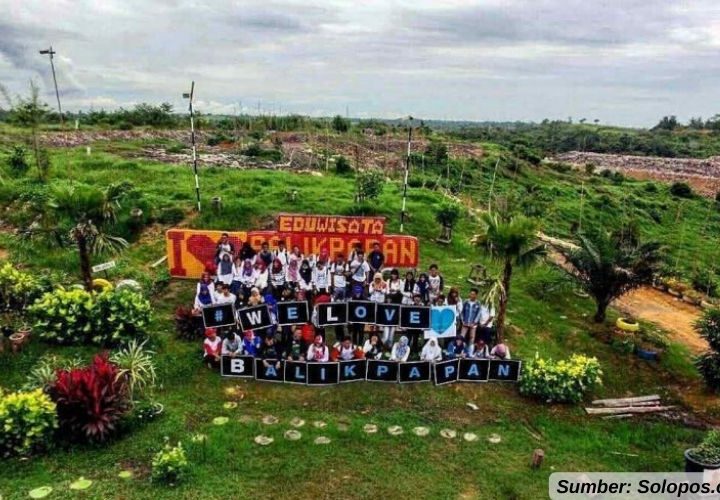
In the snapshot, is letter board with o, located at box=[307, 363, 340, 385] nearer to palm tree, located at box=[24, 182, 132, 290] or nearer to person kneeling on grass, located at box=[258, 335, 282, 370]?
person kneeling on grass, located at box=[258, 335, 282, 370]

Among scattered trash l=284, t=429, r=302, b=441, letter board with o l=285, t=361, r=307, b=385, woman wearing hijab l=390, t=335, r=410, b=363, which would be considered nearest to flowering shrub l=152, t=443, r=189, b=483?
scattered trash l=284, t=429, r=302, b=441

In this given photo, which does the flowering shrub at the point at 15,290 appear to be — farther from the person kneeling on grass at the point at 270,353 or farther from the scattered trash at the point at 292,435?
the scattered trash at the point at 292,435

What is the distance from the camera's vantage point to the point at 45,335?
11664 mm

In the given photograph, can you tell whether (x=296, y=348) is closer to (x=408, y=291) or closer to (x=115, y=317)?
(x=408, y=291)

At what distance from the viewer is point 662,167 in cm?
6744

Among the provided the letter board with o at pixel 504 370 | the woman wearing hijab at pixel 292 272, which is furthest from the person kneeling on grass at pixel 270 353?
the letter board with o at pixel 504 370

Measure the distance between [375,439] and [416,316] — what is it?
2.81m

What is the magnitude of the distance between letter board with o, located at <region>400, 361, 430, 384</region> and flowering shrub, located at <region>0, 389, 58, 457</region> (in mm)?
5957

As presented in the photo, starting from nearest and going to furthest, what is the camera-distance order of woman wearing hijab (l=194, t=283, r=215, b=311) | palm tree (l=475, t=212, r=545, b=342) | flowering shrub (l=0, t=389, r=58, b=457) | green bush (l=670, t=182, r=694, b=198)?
flowering shrub (l=0, t=389, r=58, b=457) → palm tree (l=475, t=212, r=545, b=342) → woman wearing hijab (l=194, t=283, r=215, b=311) → green bush (l=670, t=182, r=694, b=198)

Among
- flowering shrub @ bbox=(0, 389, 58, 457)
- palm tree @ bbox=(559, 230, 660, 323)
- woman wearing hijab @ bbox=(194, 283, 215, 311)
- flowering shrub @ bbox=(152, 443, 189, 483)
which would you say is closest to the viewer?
flowering shrub @ bbox=(152, 443, 189, 483)

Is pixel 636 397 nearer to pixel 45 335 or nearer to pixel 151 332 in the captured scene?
pixel 151 332

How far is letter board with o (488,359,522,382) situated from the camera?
11.6m

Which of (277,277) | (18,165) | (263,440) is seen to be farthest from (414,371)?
(18,165)

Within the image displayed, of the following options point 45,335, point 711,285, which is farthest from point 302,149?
point 45,335
